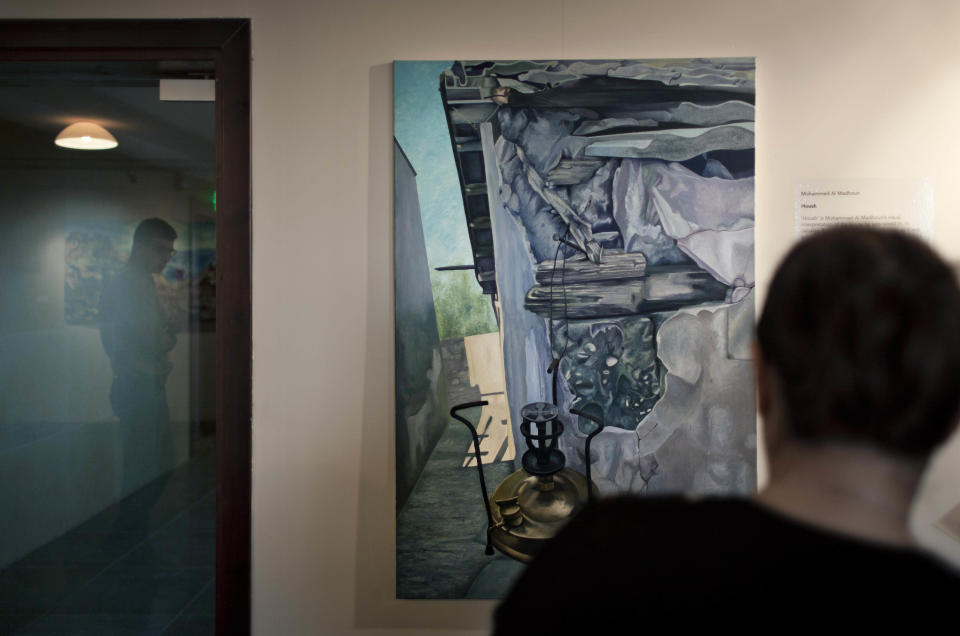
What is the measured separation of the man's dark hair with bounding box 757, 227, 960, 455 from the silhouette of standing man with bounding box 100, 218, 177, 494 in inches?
67.1

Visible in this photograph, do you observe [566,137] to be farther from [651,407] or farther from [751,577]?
[751,577]

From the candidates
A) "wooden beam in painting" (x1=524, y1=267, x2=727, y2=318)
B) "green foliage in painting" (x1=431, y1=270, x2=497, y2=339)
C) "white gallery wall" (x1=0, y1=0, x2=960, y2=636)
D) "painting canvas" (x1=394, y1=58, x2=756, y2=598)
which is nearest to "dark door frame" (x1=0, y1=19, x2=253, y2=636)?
"white gallery wall" (x1=0, y1=0, x2=960, y2=636)

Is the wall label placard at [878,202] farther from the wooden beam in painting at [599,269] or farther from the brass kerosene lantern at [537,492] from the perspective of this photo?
the brass kerosene lantern at [537,492]

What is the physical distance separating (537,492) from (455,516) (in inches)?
9.1

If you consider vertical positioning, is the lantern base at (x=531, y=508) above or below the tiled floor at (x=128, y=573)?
above

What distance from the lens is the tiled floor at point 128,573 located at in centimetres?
185

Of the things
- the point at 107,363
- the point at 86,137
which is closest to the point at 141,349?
the point at 107,363

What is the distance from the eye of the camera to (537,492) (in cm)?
175

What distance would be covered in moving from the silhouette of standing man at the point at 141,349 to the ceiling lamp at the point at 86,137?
0.27m

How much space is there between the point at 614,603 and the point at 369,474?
49.2 inches

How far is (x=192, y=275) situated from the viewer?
72.6 inches

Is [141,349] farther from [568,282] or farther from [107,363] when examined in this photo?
[568,282]

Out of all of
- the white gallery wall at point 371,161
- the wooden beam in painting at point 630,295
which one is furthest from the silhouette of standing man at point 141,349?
the wooden beam in painting at point 630,295

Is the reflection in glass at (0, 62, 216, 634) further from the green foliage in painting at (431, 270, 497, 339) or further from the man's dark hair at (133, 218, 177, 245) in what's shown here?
the green foliage in painting at (431, 270, 497, 339)
